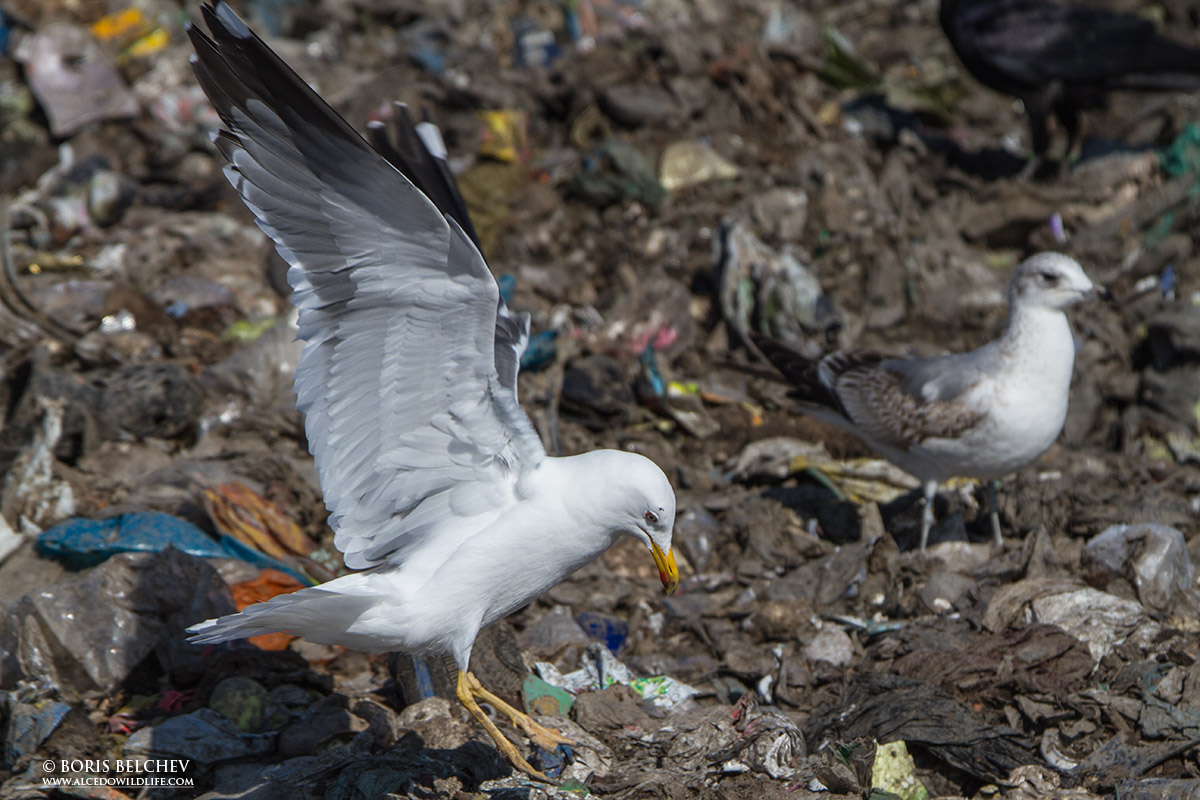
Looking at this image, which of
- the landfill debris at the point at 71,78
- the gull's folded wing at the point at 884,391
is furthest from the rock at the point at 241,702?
the landfill debris at the point at 71,78

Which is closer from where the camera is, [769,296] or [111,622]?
[111,622]

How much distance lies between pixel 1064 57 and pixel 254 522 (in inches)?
251

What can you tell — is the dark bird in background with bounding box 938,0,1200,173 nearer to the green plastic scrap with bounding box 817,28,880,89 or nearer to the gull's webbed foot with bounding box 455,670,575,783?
the green plastic scrap with bounding box 817,28,880,89

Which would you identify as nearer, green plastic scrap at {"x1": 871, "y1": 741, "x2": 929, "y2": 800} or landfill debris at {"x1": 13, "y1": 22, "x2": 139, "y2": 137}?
green plastic scrap at {"x1": 871, "y1": 741, "x2": 929, "y2": 800}

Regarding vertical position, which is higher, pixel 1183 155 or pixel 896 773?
pixel 896 773

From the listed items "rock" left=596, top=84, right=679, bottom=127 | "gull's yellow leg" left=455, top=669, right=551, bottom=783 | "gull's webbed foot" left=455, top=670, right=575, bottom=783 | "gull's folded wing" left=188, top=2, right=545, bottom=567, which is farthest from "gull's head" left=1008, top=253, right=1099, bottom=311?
"rock" left=596, top=84, right=679, bottom=127

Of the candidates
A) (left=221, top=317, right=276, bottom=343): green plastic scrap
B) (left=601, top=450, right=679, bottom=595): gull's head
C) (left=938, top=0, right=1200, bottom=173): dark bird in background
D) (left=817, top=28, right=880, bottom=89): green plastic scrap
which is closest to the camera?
(left=601, top=450, right=679, bottom=595): gull's head

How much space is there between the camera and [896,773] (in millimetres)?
3223

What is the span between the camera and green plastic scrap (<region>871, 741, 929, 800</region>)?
126 inches

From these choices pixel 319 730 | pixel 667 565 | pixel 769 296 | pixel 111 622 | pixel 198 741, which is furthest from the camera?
pixel 769 296

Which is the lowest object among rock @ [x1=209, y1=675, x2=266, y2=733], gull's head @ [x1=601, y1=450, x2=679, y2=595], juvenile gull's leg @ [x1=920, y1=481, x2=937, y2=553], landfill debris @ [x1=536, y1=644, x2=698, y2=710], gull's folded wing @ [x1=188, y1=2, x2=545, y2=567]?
juvenile gull's leg @ [x1=920, y1=481, x2=937, y2=553]

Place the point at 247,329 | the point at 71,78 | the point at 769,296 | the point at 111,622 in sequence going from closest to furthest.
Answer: the point at 111,622
the point at 247,329
the point at 769,296
the point at 71,78

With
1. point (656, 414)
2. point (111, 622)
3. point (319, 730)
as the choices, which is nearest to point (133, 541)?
point (111, 622)

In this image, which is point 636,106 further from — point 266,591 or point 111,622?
point 111,622
